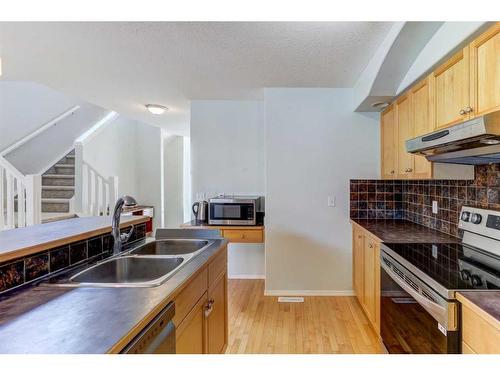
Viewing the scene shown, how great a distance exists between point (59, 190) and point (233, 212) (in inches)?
113

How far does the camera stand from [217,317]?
1.79 meters

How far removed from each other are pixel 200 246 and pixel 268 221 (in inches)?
51.3

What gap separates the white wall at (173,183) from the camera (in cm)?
652

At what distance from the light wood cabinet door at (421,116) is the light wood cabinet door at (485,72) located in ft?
1.56

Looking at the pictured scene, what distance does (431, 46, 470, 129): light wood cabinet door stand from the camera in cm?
158

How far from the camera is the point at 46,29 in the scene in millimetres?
2000

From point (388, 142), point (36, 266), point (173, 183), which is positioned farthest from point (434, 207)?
point (173, 183)

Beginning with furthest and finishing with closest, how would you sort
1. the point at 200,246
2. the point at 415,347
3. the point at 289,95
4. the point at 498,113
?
the point at 289,95
the point at 200,246
the point at 415,347
the point at 498,113

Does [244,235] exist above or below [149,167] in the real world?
below

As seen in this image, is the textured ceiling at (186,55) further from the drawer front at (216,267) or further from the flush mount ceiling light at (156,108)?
the drawer front at (216,267)

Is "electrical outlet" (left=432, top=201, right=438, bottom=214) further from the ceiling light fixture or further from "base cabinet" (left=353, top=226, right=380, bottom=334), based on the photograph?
the ceiling light fixture

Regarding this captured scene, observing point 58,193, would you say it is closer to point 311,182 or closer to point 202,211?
point 202,211
